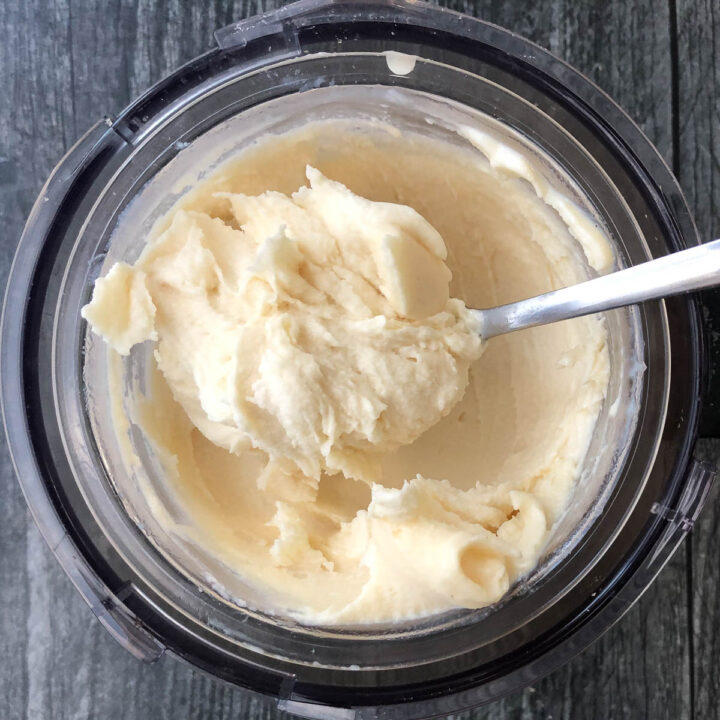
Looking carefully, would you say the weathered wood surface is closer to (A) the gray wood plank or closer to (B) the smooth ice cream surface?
(A) the gray wood plank

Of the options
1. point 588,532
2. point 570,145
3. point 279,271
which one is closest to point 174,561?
point 279,271

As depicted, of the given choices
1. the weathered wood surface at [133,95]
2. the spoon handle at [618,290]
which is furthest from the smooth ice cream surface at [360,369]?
the weathered wood surface at [133,95]

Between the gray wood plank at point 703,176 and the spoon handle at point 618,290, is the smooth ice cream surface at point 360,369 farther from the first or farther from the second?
the gray wood plank at point 703,176

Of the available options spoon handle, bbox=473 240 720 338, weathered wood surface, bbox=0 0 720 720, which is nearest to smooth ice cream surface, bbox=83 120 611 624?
spoon handle, bbox=473 240 720 338

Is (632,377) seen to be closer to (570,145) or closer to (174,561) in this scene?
(570,145)

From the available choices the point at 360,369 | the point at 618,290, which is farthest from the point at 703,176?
the point at 360,369

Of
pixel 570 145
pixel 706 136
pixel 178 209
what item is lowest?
pixel 178 209
